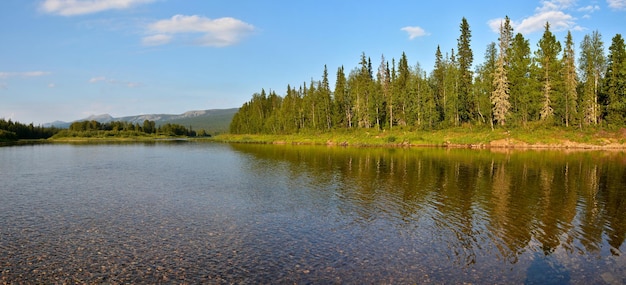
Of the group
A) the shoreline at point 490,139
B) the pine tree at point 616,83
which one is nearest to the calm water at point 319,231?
the shoreline at point 490,139

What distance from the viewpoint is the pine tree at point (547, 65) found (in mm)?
82312

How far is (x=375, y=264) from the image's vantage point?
574 inches

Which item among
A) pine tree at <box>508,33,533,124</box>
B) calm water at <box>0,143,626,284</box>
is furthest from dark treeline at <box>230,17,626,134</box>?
calm water at <box>0,143,626,284</box>

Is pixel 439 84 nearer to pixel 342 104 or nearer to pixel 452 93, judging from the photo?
pixel 452 93

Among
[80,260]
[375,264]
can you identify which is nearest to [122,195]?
[80,260]

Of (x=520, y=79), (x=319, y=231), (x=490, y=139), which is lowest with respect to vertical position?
(x=319, y=231)

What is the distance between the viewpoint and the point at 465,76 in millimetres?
99062

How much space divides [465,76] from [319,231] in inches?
3627

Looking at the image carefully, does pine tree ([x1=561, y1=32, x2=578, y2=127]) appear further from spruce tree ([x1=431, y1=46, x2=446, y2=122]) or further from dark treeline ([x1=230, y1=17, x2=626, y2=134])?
spruce tree ([x1=431, y1=46, x2=446, y2=122])

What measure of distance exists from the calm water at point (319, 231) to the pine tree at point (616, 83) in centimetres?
5166

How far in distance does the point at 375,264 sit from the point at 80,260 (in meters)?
11.9

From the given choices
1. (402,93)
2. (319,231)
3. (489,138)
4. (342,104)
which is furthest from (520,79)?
(319,231)

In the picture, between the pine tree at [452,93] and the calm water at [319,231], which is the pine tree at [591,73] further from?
the calm water at [319,231]

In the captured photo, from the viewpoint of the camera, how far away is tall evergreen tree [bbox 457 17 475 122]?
320 feet
